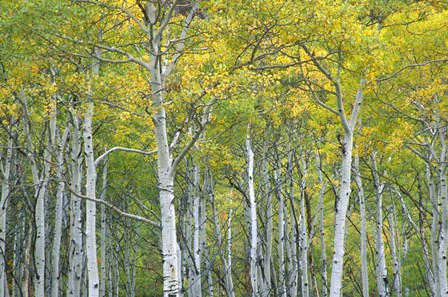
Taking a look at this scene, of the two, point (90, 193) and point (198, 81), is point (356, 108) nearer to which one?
point (198, 81)

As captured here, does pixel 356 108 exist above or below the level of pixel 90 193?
above

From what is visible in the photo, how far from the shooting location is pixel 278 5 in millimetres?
8219

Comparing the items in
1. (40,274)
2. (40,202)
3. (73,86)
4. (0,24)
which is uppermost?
(0,24)

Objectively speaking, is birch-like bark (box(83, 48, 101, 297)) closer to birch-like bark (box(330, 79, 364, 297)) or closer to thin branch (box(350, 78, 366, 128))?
birch-like bark (box(330, 79, 364, 297))

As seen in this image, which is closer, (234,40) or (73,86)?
(234,40)

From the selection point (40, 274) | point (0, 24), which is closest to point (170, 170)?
point (0, 24)

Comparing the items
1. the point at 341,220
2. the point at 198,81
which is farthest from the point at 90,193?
the point at 341,220

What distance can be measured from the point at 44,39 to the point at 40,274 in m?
4.76

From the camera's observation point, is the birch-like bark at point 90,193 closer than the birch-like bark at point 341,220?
No

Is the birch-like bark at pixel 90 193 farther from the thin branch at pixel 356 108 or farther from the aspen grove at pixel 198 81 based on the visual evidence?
the thin branch at pixel 356 108

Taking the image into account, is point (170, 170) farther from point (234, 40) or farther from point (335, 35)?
point (335, 35)

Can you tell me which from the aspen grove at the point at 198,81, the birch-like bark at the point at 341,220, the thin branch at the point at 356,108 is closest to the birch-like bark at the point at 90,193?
the aspen grove at the point at 198,81

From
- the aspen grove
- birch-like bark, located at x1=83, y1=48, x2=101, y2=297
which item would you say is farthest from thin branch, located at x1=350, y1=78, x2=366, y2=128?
birch-like bark, located at x1=83, y1=48, x2=101, y2=297

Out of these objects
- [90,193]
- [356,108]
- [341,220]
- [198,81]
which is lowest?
[341,220]
